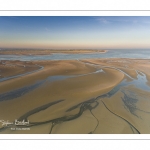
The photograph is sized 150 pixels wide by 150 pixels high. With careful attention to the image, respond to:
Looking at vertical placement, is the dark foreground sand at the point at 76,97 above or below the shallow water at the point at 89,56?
below

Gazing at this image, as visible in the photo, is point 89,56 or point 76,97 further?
point 89,56

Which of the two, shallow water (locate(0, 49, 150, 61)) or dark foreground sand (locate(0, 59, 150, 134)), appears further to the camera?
shallow water (locate(0, 49, 150, 61))

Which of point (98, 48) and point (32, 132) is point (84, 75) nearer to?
point (98, 48)

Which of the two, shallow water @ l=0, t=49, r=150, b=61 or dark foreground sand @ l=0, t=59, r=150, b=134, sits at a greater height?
shallow water @ l=0, t=49, r=150, b=61

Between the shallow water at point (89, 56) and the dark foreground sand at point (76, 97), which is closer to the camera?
the dark foreground sand at point (76, 97)

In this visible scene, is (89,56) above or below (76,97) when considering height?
above

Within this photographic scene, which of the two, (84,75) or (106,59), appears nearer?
(84,75)

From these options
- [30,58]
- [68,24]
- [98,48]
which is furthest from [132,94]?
[30,58]
